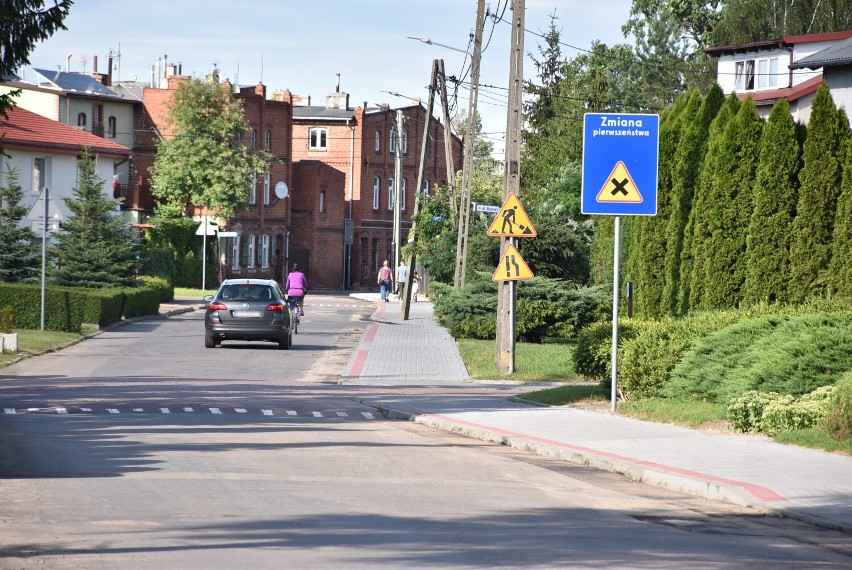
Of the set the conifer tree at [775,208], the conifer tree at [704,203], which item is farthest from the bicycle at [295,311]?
the conifer tree at [775,208]

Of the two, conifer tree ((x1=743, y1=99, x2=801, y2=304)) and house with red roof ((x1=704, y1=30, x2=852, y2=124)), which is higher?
house with red roof ((x1=704, y1=30, x2=852, y2=124))

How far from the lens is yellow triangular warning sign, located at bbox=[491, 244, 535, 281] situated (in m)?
22.8

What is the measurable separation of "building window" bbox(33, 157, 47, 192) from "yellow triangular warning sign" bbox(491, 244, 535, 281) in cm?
4082

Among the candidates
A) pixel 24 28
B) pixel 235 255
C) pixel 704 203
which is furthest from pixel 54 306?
pixel 235 255

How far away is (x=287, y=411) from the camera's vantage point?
700 inches

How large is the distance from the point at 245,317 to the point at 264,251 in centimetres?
5630

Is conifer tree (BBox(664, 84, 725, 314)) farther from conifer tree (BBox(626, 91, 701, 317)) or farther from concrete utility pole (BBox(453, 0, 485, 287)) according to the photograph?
concrete utility pole (BBox(453, 0, 485, 287))

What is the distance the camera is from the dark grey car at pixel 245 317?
29484 mm

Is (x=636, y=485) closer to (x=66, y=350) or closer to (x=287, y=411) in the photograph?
(x=287, y=411)

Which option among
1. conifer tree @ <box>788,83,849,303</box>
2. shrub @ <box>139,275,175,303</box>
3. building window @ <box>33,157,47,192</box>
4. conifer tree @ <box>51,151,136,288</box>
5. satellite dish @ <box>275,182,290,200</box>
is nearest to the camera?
Answer: conifer tree @ <box>788,83,849,303</box>

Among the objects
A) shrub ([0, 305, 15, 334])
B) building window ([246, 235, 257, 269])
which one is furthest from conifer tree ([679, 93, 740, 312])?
building window ([246, 235, 257, 269])

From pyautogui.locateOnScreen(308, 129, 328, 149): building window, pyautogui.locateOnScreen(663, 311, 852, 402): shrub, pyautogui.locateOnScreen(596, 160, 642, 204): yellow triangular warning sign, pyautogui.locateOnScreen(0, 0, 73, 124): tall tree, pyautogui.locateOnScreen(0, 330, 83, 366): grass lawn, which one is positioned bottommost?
pyautogui.locateOnScreen(0, 330, 83, 366): grass lawn

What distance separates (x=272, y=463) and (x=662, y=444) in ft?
12.9

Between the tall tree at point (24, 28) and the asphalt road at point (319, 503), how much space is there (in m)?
4.52
